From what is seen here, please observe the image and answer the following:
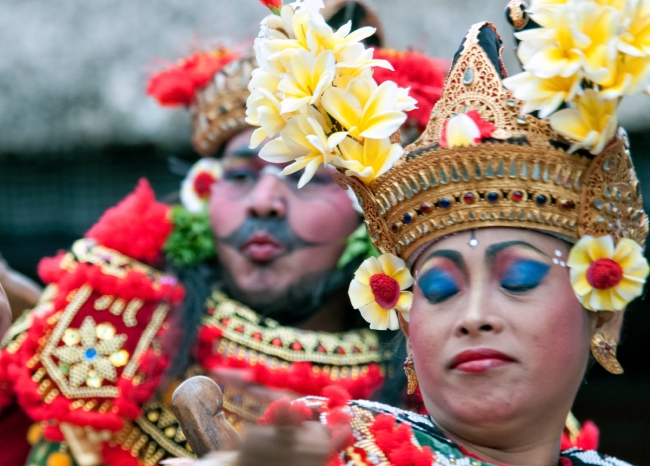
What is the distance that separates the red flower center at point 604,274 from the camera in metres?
2.12

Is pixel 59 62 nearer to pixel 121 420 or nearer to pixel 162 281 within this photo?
pixel 162 281

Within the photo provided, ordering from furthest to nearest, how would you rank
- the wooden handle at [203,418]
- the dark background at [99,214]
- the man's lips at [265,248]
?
the dark background at [99,214] → the man's lips at [265,248] → the wooden handle at [203,418]

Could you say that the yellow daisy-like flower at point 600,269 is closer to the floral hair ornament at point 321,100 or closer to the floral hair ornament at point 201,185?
the floral hair ornament at point 321,100

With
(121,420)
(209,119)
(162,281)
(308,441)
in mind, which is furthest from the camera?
(209,119)

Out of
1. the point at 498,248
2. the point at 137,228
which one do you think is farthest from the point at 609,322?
the point at 137,228

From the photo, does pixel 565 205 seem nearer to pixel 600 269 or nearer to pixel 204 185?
pixel 600 269

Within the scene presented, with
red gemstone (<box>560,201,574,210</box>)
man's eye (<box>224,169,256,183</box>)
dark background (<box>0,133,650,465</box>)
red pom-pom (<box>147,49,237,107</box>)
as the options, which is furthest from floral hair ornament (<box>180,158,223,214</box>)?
red gemstone (<box>560,201,574,210</box>)

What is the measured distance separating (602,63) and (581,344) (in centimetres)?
54

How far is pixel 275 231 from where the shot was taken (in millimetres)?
3770

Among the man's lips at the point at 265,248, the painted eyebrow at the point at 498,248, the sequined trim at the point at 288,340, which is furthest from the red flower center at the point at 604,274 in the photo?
the man's lips at the point at 265,248

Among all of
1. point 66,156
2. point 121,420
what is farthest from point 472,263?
point 66,156

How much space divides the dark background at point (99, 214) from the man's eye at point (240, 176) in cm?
189

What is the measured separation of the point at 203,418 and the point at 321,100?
25.2 inches

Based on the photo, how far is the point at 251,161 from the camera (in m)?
3.88
